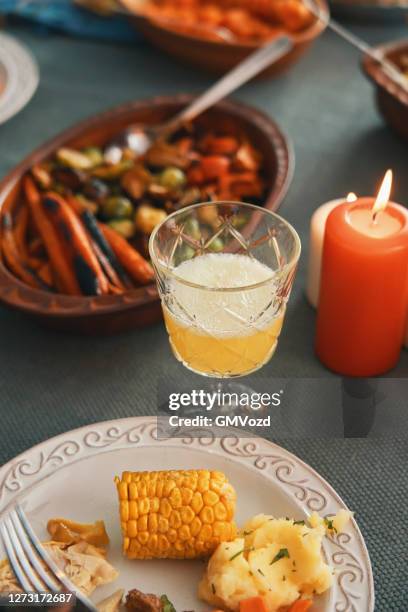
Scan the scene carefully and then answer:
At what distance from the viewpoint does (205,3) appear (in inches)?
86.4

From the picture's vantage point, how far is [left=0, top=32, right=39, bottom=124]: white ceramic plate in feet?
5.96

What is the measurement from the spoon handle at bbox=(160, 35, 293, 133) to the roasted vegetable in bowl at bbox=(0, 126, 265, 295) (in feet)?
0.12

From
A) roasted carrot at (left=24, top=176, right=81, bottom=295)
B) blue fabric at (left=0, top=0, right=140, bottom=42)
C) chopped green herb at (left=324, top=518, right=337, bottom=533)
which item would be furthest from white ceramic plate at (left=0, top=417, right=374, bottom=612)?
blue fabric at (left=0, top=0, right=140, bottom=42)

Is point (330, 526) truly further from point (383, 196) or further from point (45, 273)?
point (45, 273)

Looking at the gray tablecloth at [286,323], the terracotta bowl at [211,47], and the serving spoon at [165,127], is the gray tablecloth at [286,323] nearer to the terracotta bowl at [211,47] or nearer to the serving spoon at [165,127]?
the terracotta bowl at [211,47]

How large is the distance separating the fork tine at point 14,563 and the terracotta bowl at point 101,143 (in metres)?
0.39

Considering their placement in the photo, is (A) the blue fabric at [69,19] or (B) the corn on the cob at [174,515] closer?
(B) the corn on the cob at [174,515]

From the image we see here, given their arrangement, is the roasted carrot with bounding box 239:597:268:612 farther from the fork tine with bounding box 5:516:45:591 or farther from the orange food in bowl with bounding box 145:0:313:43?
the orange food in bowl with bounding box 145:0:313:43

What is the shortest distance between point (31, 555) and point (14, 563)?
0.07ft

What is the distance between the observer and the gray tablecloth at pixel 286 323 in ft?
3.68

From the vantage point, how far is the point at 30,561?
2.98ft

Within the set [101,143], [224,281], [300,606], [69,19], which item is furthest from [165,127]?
[300,606]

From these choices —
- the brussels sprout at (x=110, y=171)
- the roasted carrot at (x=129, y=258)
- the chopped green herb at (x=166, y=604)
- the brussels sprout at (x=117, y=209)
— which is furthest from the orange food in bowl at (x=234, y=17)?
the chopped green herb at (x=166, y=604)

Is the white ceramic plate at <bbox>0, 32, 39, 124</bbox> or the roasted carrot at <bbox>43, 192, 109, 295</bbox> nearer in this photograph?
the roasted carrot at <bbox>43, 192, 109, 295</bbox>
